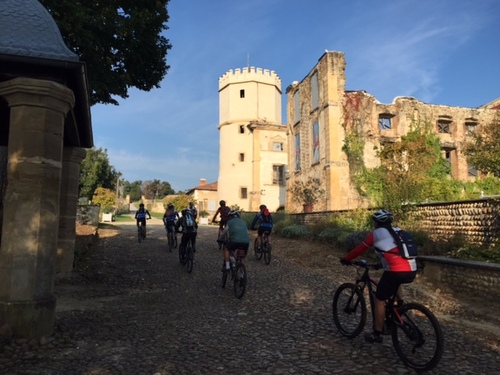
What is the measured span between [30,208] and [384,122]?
26161mm

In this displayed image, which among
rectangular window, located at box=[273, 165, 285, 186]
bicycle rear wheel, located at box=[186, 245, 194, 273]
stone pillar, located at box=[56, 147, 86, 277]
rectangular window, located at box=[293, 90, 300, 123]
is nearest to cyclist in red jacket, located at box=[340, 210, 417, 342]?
bicycle rear wheel, located at box=[186, 245, 194, 273]

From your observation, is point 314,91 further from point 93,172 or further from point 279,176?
point 93,172

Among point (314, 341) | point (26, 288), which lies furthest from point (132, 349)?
point (314, 341)

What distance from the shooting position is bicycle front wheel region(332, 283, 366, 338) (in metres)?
5.39

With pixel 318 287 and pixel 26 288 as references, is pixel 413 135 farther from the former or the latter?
pixel 26 288

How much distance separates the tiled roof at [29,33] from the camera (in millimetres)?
5078

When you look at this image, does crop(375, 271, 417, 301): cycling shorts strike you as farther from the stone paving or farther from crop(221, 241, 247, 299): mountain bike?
crop(221, 241, 247, 299): mountain bike

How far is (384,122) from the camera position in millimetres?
27781

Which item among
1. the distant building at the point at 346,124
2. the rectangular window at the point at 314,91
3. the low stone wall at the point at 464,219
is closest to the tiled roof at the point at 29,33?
the low stone wall at the point at 464,219

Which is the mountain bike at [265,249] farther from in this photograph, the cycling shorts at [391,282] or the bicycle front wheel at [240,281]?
the cycling shorts at [391,282]

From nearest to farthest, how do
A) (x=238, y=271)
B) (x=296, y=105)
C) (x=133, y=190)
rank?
1. (x=238, y=271)
2. (x=296, y=105)
3. (x=133, y=190)

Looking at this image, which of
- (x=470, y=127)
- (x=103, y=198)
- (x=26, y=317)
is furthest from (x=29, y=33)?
(x=103, y=198)

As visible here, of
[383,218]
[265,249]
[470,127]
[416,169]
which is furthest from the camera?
[470,127]

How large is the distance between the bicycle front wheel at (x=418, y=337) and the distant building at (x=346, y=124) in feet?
67.7
